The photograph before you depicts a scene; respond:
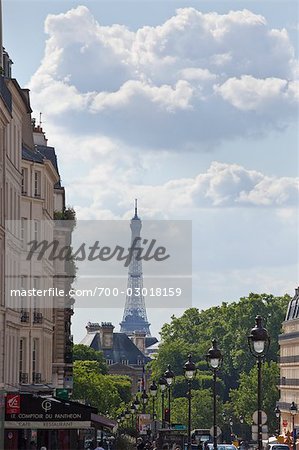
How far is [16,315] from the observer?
63.4 meters

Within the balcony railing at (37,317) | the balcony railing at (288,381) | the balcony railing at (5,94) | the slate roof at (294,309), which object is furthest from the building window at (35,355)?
the slate roof at (294,309)

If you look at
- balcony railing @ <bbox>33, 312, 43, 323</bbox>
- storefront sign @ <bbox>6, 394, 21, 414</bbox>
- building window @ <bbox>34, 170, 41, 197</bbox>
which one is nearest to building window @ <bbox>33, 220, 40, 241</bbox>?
building window @ <bbox>34, 170, 41, 197</bbox>

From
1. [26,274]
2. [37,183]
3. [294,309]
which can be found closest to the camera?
[26,274]

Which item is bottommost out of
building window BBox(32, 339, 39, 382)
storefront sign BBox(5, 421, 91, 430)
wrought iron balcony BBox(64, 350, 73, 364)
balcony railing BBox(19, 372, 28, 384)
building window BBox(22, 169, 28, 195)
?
storefront sign BBox(5, 421, 91, 430)

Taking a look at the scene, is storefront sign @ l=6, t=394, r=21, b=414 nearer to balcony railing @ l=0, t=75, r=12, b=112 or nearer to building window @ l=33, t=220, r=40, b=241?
balcony railing @ l=0, t=75, r=12, b=112

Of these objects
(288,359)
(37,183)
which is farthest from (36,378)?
(288,359)

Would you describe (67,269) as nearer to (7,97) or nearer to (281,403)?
(7,97)

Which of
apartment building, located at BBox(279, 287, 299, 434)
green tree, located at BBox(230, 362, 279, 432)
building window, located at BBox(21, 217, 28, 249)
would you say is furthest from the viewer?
green tree, located at BBox(230, 362, 279, 432)

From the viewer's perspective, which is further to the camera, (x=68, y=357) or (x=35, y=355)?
(x=68, y=357)

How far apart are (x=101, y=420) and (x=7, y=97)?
20.8 metres

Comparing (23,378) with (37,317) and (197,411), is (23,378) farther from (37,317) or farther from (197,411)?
(197,411)

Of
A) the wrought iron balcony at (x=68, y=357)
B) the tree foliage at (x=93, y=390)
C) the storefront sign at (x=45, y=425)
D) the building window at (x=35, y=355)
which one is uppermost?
the tree foliage at (x=93, y=390)

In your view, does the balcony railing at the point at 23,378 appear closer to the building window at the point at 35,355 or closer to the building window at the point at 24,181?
the building window at the point at 35,355

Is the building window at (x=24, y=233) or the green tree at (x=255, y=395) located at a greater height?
the building window at (x=24, y=233)
